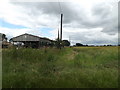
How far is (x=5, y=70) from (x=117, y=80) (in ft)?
11.9

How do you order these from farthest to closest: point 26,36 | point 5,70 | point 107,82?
point 26,36, point 5,70, point 107,82

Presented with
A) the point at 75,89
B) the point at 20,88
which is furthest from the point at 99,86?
the point at 20,88

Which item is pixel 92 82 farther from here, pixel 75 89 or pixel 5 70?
pixel 5 70

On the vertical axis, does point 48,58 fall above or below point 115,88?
above

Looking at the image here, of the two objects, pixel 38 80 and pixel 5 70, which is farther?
pixel 5 70

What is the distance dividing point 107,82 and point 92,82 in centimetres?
42

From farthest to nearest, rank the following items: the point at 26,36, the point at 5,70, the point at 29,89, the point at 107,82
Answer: the point at 26,36 < the point at 5,70 < the point at 107,82 < the point at 29,89

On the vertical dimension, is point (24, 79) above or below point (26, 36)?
below

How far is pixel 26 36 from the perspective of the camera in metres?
30.4

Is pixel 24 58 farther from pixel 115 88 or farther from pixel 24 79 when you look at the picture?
pixel 115 88

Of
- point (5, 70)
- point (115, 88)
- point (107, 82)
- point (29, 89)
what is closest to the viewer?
point (29, 89)

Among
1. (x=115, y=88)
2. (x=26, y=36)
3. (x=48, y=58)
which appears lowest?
(x=115, y=88)

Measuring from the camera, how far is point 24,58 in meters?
6.88

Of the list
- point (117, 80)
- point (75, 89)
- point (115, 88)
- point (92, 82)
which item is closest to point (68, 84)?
point (75, 89)
